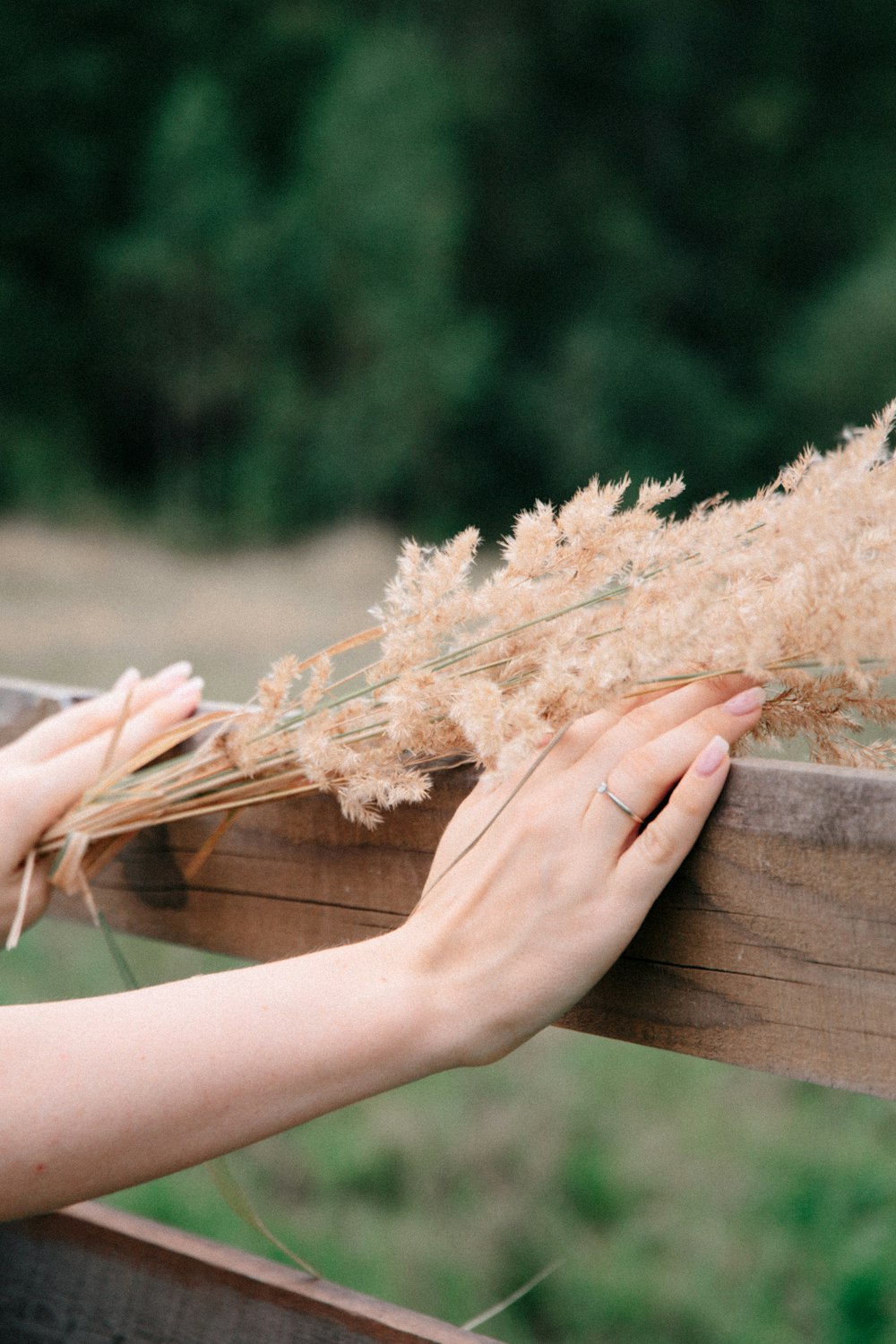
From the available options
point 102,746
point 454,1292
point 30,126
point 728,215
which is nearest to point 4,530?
point 30,126

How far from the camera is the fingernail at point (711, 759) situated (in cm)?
62

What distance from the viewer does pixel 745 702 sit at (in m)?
0.64

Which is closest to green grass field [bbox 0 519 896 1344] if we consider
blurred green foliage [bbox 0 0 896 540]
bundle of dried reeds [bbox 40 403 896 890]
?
bundle of dried reeds [bbox 40 403 896 890]

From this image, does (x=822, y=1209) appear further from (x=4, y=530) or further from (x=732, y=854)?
(x=4, y=530)

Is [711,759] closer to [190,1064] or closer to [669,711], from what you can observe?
[669,711]

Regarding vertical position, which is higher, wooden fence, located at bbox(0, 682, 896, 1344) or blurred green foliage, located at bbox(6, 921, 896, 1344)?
wooden fence, located at bbox(0, 682, 896, 1344)

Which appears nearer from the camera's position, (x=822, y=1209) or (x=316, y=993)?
(x=316, y=993)

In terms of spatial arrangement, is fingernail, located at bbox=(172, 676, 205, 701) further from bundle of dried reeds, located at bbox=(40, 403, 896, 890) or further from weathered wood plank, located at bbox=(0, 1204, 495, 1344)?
weathered wood plank, located at bbox=(0, 1204, 495, 1344)

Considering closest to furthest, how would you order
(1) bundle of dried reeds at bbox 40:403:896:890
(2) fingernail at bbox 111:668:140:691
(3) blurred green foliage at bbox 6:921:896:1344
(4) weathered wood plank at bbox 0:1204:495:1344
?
(1) bundle of dried reeds at bbox 40:403:896:890 → (4) weathered wood plank at bbox 0:1204:495:1344 → (2) fingernail at bbox 111:668:140:691 → (3) blurred green foliage at bbox 6:921:896:1344

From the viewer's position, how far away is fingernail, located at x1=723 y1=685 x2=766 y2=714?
0.64 metres

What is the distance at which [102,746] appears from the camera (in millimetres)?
957

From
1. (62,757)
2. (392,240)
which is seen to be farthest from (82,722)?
(392,240)

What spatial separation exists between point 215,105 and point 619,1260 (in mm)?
13178

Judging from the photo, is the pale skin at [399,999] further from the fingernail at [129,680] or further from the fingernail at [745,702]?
the fingernail at [129,680]
